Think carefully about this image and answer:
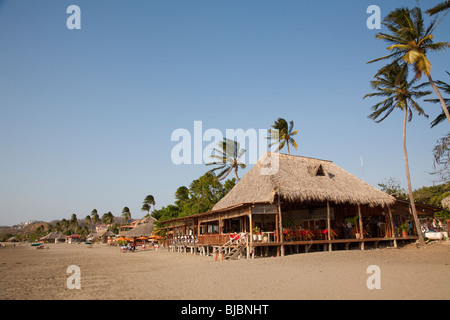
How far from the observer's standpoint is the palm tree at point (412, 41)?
15.4 metres

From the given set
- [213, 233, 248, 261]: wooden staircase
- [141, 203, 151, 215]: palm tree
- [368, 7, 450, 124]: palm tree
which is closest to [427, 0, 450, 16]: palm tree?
[368, 7, 450, 124]: palm tree

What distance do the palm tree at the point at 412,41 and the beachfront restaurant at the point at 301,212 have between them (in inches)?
267

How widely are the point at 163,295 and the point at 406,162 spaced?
18.3 meters

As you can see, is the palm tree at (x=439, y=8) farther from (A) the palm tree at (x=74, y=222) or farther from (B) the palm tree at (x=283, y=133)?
(A) the palm tree at (x=74, y=222)

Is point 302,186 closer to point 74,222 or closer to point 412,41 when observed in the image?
point 412,41

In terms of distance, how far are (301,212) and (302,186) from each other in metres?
4.26

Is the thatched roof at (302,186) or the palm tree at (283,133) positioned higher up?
the palm tree at (283,133)

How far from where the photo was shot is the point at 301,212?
2069cm

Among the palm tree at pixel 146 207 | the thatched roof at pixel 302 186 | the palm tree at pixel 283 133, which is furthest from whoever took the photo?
the palm tree at pixel 146 207

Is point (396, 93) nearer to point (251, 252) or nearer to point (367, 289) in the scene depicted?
point (251, 252)

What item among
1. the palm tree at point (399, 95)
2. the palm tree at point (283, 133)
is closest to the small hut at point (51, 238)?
the palm tree at point (283, 133)

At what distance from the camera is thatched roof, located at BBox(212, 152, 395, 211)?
1608 cm

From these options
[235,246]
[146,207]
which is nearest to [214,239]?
[235,246]
